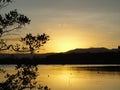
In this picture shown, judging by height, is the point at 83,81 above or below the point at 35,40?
below

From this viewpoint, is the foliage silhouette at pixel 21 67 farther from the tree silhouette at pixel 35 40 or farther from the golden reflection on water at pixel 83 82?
the golden reflection on water at pixel 83 82

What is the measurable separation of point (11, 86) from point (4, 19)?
2.01 m

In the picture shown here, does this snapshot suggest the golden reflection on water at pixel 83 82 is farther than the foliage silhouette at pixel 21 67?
Yes

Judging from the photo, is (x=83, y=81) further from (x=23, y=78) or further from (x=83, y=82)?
(x=23, y=78)

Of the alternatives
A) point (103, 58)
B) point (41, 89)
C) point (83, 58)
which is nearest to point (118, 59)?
point (103, 58)

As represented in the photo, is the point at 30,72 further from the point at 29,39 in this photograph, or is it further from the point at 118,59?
the point at 118,59

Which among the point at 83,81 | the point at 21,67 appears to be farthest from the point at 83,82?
the point at 21,67

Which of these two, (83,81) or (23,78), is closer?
(23,78)

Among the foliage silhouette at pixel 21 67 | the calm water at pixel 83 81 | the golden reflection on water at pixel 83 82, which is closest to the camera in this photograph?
the foliage silhouette at pixel 21 67

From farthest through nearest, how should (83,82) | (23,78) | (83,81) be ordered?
1. (83,81)
2. (83,82)
3. (23,78)

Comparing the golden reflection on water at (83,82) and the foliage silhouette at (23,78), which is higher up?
the foliage silhouette at (23,78)

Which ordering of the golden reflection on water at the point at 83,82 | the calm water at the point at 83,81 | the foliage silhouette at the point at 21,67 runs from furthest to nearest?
1. the calm water at the point at 83,81
2. the golden reflection on water at the point at 83,82
3. the foliage silhouette at the point at 21,67

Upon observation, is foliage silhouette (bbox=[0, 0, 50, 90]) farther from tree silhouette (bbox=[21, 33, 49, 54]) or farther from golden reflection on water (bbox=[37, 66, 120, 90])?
golden reflection on water (bbox=[37, 66, 120, 90])

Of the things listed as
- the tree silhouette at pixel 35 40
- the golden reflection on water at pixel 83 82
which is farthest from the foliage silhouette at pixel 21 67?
the golden reflection on water at pixel 83 82
